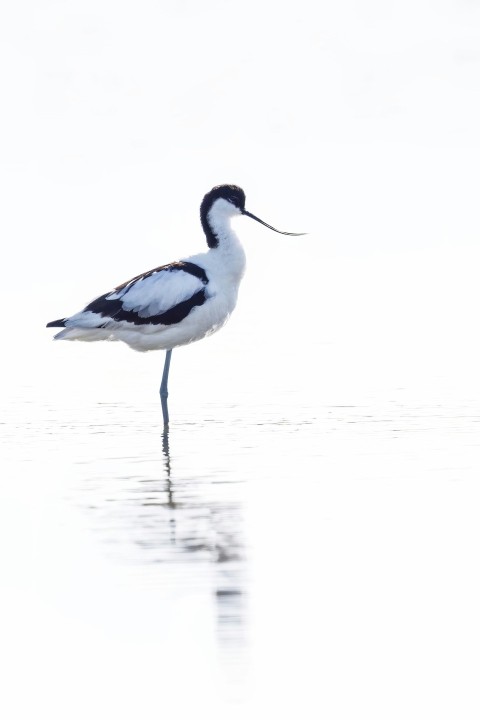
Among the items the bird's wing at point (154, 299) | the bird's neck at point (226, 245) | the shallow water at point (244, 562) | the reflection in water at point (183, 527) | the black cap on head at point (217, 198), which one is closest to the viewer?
the shallow water at point (244, 562)

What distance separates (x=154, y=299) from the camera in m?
13.6

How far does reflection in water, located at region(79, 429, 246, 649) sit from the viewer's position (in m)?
6.67

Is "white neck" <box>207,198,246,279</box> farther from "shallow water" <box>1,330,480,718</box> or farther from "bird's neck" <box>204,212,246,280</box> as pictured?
"shallow water" <box>1,330,480,718</box>

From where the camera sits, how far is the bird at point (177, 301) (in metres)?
13.5

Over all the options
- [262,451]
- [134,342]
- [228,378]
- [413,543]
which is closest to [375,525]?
[413,543]

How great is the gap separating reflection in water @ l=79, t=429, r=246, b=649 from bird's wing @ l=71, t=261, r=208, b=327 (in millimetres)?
3456

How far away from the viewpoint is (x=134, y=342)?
14.0 meters

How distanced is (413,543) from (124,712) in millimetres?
2646

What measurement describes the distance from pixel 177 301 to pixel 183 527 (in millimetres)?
5623

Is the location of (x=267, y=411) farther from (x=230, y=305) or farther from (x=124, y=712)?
(x=124, y=712)

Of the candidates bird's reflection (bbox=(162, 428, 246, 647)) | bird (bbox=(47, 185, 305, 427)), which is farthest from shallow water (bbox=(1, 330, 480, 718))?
bird (bbox=(47, 185, 305, 427))

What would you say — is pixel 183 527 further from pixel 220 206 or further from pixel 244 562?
pixel 220 206

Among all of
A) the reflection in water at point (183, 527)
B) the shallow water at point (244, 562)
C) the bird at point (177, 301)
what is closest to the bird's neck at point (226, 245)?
the bird at point (177, 301)

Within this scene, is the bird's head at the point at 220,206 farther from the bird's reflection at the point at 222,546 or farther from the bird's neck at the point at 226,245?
the bird's reflection at the point at 222,546
